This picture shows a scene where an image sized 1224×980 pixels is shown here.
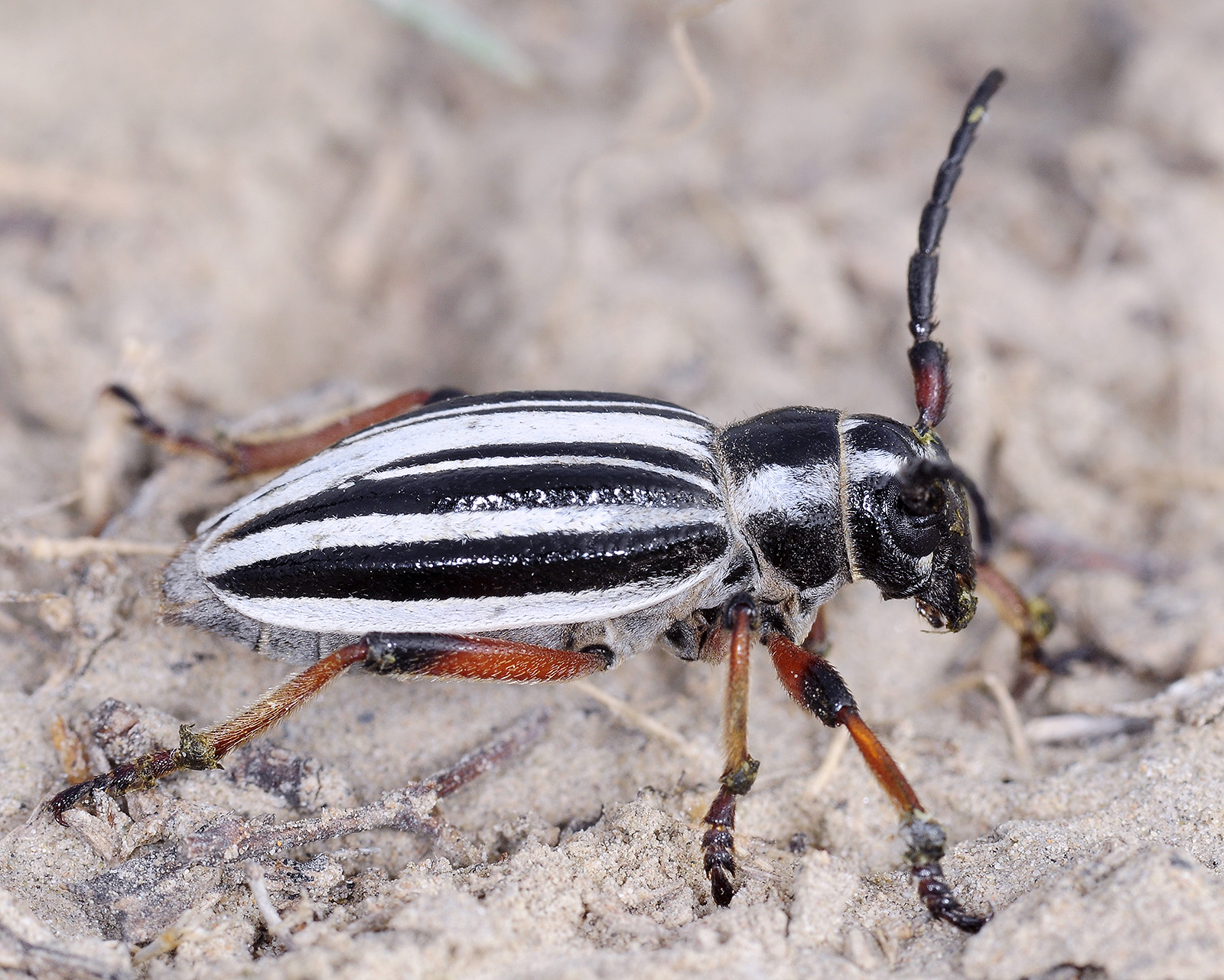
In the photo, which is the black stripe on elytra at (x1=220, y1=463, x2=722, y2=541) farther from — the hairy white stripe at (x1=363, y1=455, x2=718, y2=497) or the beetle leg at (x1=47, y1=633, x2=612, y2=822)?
the beetle leg at (x1=47, y1=633, x2=612, y2=822)

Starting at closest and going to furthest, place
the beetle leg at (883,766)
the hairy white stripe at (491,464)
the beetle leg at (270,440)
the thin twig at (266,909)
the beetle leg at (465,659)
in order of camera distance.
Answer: the thin twig at (266,909), the beetle leg at (883,766), the beetle leg at (465,659), the hairy white stripe at (491,464), the beetle leg at (270,440)

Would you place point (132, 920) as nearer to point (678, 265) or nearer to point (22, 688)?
point (22, 688)

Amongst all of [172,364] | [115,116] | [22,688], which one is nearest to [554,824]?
[22,688]

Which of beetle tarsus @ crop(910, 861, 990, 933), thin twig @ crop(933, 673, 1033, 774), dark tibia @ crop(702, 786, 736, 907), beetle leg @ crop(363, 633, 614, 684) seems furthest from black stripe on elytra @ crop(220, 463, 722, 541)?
thin twig @ crop(933, 673, 1033, 774)

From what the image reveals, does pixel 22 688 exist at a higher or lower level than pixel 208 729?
lower

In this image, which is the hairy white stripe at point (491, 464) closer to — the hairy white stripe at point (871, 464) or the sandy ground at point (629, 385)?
the hairy white stripe at point (871, 464)

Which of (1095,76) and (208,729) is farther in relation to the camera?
(1095,76)

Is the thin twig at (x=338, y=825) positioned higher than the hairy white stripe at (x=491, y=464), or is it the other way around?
the hairy white stripe at (x=491, y=464)

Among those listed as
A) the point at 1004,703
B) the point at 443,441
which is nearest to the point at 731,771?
the point at 1004,703

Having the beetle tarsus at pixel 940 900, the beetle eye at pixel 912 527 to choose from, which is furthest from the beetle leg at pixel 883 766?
the beetle eye at pixel 912 527
